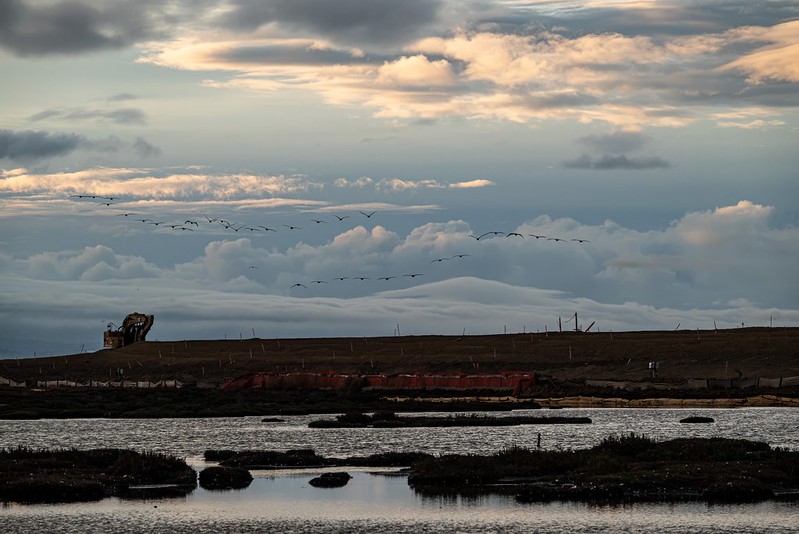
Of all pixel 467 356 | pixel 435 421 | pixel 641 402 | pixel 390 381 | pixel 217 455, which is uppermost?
pixel 467 356

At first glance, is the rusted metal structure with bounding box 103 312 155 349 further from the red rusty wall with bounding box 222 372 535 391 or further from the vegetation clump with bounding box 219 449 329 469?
the vegetation clump with bounding box 219 449 329 469

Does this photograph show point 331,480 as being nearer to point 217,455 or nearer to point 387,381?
point 217,455

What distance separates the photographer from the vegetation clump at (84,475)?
39750 millimetres

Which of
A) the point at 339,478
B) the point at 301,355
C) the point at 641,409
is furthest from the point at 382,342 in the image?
the point at 339,478

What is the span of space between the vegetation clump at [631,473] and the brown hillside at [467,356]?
5913cm

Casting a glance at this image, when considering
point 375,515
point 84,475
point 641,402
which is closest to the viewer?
point 375,515

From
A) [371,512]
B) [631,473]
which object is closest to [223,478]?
[371,512]

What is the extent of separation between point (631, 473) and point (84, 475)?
62.7 ft

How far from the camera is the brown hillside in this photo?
10988cm

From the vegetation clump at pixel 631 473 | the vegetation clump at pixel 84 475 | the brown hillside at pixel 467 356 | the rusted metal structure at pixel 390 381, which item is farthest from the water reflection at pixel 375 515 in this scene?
the brown hillside at pixel 467 356

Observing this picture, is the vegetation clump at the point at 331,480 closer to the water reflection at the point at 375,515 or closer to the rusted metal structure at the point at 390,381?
the water reflection at the point at 375,515

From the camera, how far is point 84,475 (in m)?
42.8

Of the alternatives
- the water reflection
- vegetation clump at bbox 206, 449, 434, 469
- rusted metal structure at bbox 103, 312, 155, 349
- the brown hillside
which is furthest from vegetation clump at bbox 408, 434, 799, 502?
rusted metal structure at bbox 103, 312, 155, 349

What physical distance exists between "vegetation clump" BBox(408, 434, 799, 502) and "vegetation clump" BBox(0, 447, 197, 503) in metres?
8.97
